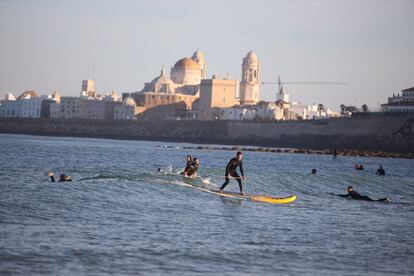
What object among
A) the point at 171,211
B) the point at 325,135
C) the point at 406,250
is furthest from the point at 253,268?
the point at 325,135

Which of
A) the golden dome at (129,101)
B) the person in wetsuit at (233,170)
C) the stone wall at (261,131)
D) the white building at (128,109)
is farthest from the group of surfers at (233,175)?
the golden dome at (129,101)

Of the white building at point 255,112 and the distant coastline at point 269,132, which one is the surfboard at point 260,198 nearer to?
the distant coastline at point 269,132

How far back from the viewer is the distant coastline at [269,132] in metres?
133

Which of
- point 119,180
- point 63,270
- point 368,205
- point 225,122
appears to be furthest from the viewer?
point 225,122

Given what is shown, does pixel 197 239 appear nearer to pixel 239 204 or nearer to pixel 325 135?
pixel 239 204

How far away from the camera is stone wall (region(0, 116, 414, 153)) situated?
13512 cm

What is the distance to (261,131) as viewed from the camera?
540 feet

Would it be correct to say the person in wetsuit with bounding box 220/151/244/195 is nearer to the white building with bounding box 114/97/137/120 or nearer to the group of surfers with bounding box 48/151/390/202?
the group of surfers with bounding box 48/151/390/202

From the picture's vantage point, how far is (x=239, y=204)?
30.9 metres

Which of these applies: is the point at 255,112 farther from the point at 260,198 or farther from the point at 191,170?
the point at 260,198

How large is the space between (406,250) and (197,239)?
5.09 m

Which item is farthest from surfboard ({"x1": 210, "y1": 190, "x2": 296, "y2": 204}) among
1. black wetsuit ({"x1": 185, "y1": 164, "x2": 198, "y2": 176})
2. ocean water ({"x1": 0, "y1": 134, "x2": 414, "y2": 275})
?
black wetsuit ({"x1": 185, "y1": 164, "x2": 198, "y2": 176})

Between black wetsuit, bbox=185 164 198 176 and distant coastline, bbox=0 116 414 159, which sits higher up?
distant coastline, bbox=0 116 414 159

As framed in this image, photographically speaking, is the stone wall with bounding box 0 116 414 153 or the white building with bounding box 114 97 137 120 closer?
the stone wall with bounding box 0 116 414 153
